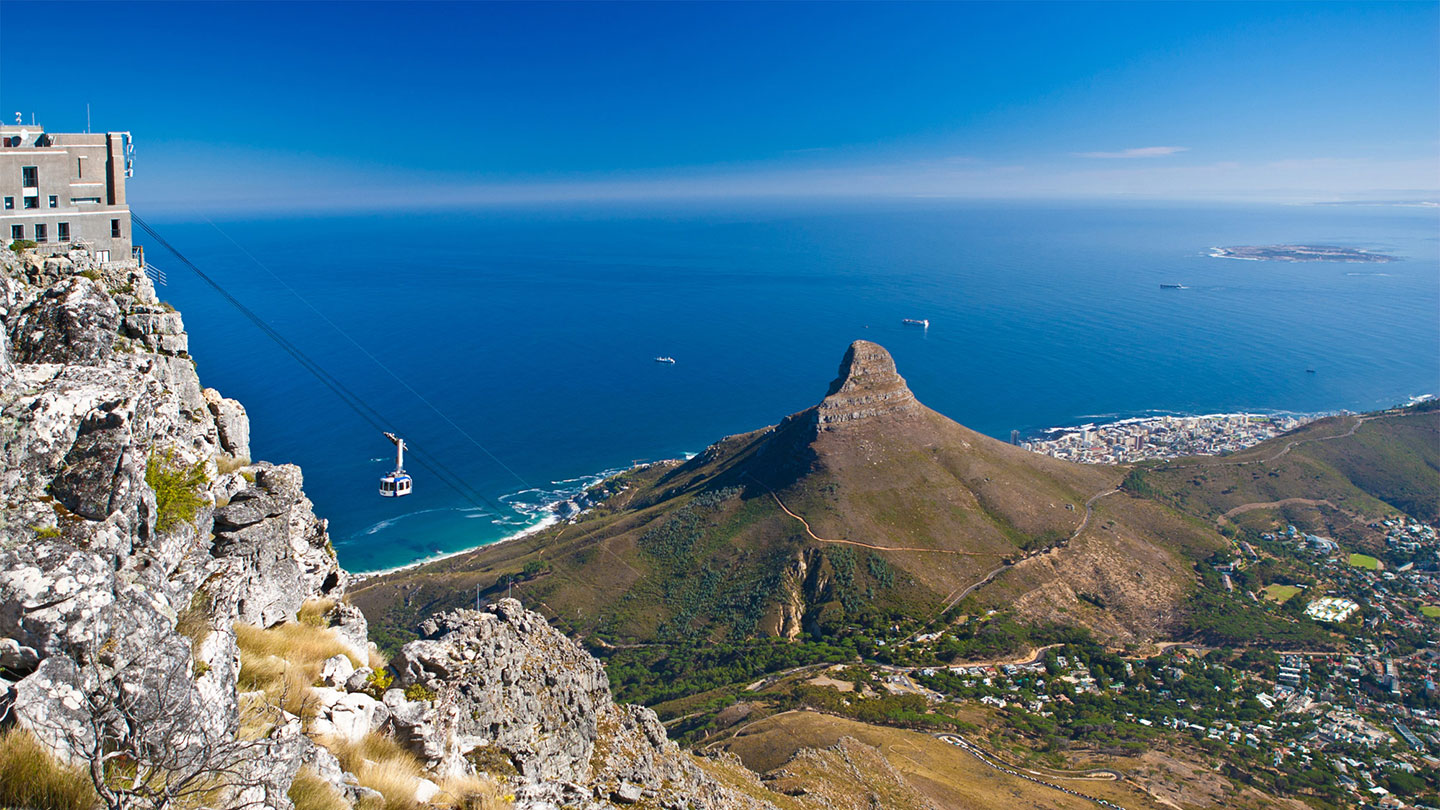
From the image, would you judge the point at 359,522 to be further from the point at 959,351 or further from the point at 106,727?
the point at 959,351

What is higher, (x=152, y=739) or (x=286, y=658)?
(x=152, y=739)

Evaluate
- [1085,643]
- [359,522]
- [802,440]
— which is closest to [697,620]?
[802,440]

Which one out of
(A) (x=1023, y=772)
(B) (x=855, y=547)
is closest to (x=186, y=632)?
(A) (x=1023, y=772)

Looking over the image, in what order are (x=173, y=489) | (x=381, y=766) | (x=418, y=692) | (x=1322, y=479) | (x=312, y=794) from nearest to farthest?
1. (x=312, y=794)
2. (x=381, y=766)
3. (x=173, y=489)
4. (x=418, y=692)
5. (x=1322, y=479)

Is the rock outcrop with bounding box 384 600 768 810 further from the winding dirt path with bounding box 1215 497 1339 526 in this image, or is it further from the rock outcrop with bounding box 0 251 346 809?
the winding dirt path with bounding box 1215 497 1339 526

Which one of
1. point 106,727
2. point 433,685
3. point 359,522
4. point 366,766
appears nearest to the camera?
point 106,727

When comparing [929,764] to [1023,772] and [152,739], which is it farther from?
[152,739]
